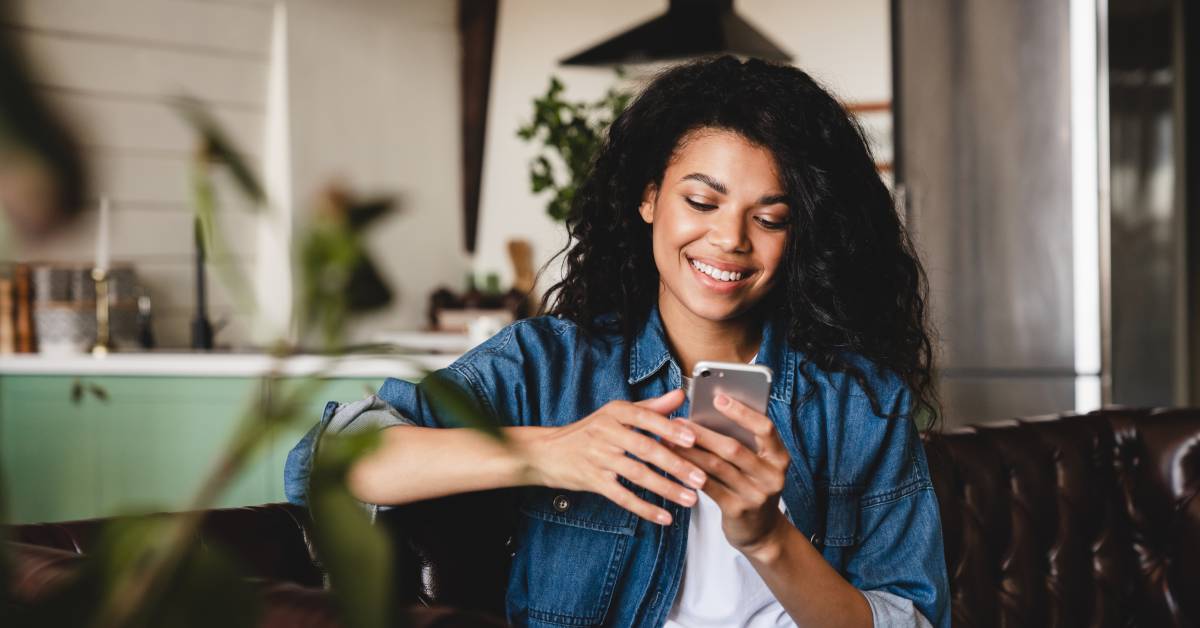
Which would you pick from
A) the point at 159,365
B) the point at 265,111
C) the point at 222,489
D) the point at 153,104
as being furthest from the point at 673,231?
the point at 265,111

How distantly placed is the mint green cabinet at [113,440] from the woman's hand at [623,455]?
1957 millimetres

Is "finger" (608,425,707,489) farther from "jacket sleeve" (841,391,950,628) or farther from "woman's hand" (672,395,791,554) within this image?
"jacket sleeve" (841,391,950,628)

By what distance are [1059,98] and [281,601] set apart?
11.1 feet

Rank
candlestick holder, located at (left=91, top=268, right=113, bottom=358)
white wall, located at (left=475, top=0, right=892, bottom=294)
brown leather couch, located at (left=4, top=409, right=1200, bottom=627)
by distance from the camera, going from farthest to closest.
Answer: white wall, located at (left=475, top=0, right=892, bottom=294), candlestick holder, located at (left=91, top=268, right=113, bottom=358), brown leather couch, located at (left=4, top=409, right=1200, bottom=627)

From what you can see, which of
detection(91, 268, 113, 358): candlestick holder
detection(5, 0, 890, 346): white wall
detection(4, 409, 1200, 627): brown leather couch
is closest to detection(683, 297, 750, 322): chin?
detection(4, 409, 1200, 627): brown leather couch

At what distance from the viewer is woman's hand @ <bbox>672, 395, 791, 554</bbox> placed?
3.57ft

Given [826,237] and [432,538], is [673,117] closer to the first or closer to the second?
[826,237]

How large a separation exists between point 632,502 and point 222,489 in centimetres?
74

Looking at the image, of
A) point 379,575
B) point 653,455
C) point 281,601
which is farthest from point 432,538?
point 379,575

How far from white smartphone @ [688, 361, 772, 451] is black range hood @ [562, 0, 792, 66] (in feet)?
6.67

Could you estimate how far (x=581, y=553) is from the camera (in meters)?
1.39

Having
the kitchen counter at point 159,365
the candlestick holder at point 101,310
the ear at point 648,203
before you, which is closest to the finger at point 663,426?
the ear at point 648,203

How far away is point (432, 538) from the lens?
139 cm

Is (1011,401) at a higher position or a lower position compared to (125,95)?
lower
